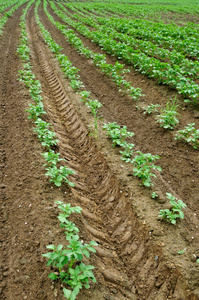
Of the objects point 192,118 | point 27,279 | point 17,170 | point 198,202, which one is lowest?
point 198,202

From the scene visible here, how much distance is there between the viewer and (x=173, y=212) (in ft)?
10.6

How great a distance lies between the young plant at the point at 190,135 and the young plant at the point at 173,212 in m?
2.12

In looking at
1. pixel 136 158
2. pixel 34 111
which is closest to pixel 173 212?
→ pixel 136 158

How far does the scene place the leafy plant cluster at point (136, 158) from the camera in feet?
12.5

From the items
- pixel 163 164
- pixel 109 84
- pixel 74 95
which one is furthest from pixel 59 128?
pixel 109 84

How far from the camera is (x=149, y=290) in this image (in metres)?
2.83

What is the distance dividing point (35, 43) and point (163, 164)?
485 inches

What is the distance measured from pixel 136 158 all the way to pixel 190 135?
7.21 feet

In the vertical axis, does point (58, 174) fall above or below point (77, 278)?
above

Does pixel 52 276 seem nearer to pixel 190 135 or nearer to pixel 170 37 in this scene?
pixel 190 135

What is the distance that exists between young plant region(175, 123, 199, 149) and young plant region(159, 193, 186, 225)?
2121mm

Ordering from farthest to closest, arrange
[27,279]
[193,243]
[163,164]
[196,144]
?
[196,144] < [163,164] < [193,243] < [27,279]

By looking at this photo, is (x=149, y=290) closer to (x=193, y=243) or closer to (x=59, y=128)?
(x=193, y=243)

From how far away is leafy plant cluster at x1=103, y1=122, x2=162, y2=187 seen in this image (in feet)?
12.5
